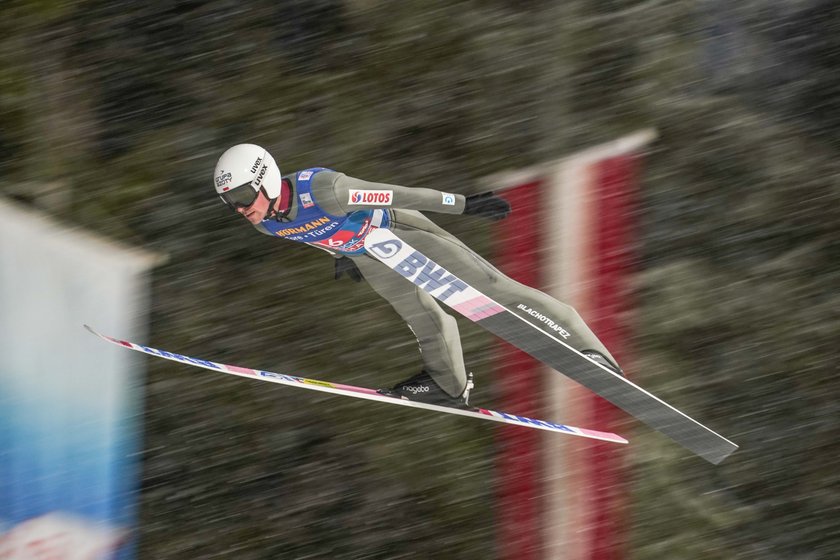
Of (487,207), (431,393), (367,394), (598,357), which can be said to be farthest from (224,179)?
(598,357)

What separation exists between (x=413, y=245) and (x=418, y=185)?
933mm

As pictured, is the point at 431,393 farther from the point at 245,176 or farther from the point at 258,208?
the point at 245,176

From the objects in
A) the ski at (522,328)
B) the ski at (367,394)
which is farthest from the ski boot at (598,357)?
the ski at (367,394)

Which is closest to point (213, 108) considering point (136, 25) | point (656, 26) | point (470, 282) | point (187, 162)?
point (187, 162)

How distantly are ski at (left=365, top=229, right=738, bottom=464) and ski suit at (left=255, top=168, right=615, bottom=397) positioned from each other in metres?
0.03

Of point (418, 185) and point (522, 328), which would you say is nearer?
point (522, 328)

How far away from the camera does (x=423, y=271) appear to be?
3629 mm

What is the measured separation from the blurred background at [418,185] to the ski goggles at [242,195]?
1.09 metres

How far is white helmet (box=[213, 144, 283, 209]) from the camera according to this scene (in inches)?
136

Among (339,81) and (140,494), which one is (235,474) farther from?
(339,81)

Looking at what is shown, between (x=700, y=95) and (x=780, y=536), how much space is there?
2.32 metres

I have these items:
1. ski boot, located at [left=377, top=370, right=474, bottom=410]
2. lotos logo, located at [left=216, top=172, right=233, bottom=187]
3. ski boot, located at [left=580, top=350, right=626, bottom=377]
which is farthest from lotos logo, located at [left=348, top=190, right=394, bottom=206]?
ski boot, located at [left=580, top=350, right=626, bottom=377]

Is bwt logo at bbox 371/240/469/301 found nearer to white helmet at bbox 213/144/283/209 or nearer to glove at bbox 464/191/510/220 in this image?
glove at bbox 464/191/510/220

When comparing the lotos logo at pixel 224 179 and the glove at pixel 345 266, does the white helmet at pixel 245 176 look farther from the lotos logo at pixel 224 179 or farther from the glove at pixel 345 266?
the glove at pixel 345 266
